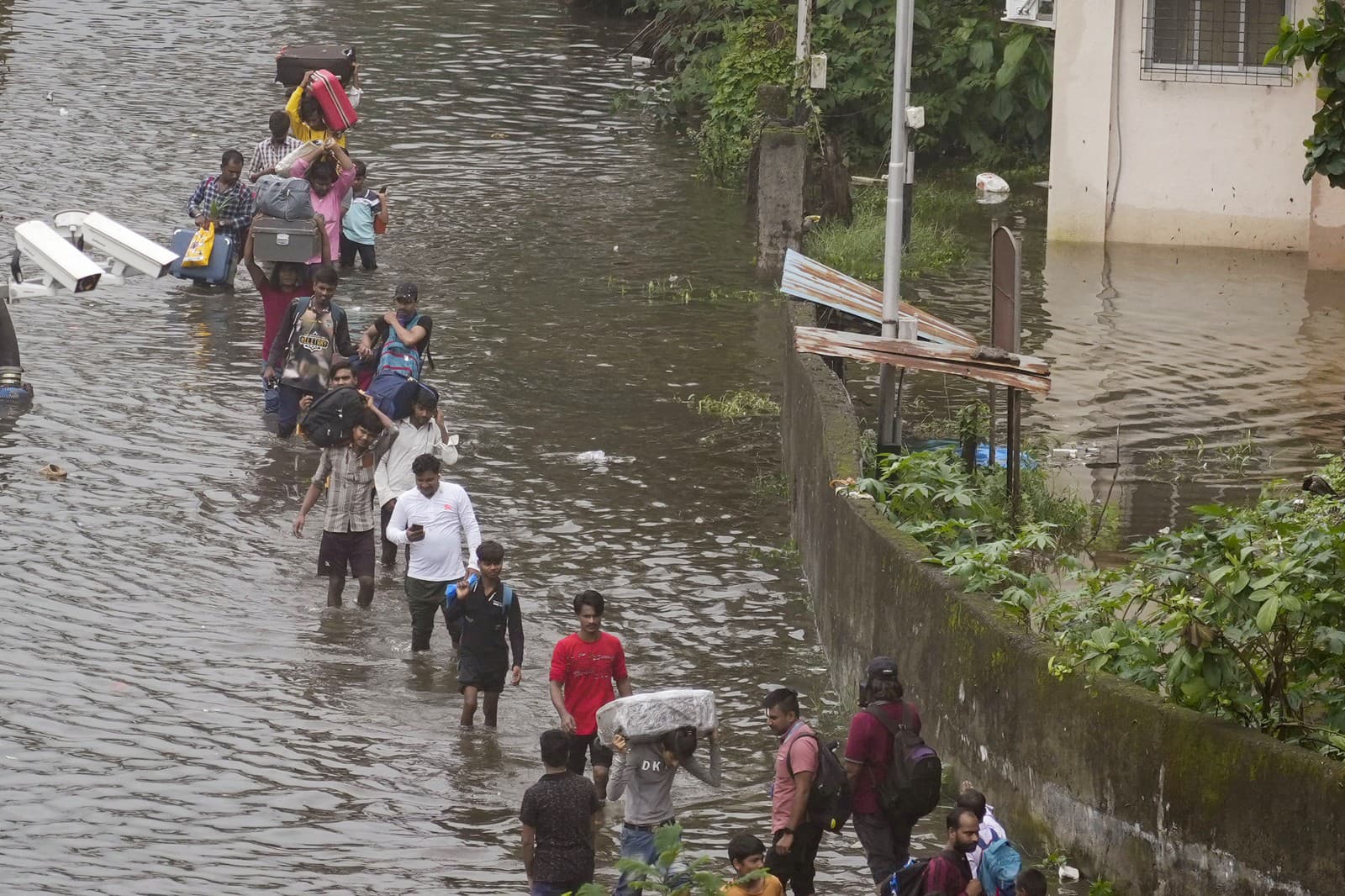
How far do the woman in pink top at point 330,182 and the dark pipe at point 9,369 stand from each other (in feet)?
11.4

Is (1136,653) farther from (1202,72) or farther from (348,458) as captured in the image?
(1202,72)

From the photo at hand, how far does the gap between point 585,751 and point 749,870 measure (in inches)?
96.4

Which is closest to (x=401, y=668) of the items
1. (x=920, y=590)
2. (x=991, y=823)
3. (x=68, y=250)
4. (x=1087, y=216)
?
(x=920, y=590)

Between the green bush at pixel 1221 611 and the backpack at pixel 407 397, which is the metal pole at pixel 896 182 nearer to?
the backpack at pixel 407 397

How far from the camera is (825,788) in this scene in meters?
8.49

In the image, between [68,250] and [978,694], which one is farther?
[68,250]

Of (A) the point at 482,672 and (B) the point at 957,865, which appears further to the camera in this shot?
(A) the point at 482,672

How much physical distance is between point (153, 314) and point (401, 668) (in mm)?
8601

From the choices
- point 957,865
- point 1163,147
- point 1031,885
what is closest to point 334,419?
point 957,865

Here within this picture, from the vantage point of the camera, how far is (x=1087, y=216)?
73.3 ft

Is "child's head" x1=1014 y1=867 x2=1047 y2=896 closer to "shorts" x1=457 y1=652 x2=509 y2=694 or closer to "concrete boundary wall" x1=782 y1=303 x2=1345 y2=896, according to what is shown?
"concrete boundary wall" x1=782 y1=303 x2=1345 y2=896

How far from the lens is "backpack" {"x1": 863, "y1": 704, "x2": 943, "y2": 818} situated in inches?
336

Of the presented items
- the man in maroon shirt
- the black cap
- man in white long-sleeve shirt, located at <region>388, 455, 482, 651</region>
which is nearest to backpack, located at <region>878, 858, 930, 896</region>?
the man in maroon shirt

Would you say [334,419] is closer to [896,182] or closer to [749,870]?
[896,182]
